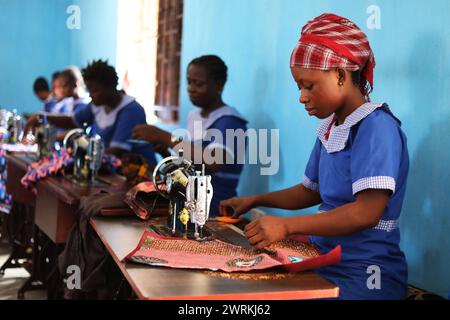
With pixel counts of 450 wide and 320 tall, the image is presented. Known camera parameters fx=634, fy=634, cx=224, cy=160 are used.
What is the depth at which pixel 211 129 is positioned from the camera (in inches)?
133

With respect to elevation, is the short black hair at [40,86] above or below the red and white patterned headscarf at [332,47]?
below

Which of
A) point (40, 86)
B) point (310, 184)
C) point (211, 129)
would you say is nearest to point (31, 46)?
point (40, 86)

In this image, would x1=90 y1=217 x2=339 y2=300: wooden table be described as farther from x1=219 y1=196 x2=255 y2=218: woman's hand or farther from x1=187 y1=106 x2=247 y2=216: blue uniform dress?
x1=187 y1=106 x2=247 y2=216: blue uniform dress

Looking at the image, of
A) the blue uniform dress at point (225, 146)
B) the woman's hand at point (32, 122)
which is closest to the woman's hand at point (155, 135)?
the blue uniform dress at point (225, 146)

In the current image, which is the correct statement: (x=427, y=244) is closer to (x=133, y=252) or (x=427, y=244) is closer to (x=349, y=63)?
(x=349, y=63)

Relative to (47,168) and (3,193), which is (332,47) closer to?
(47,168)

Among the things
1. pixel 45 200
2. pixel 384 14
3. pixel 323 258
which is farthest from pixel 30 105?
pixel 323 258

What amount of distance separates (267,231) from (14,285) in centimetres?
312

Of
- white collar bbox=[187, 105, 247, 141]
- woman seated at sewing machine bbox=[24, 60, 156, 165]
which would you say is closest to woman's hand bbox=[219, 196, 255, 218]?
white collar bbox=[187, 105, 247, 141]

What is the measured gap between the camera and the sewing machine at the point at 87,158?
337cm

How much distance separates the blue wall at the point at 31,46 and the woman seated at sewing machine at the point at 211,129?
5214 millimetres

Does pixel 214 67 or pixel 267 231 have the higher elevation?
pixel 214 67

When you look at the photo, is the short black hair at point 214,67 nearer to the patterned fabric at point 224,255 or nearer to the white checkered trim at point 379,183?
the patterned fabric at point 224,255

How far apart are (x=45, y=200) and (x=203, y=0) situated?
1.87 metres
